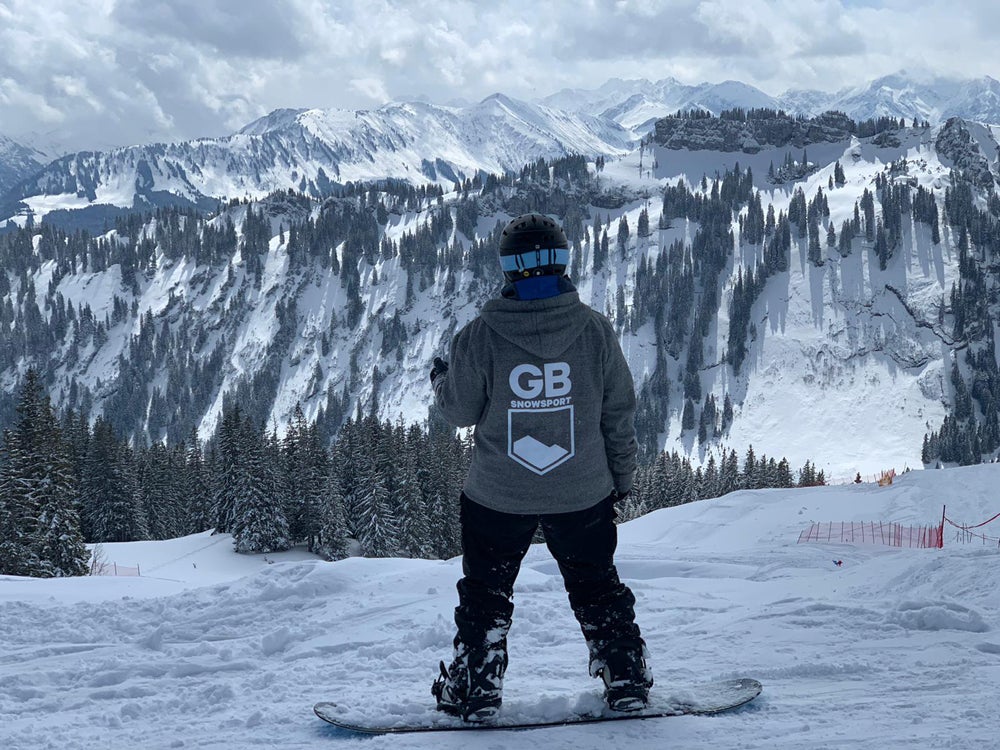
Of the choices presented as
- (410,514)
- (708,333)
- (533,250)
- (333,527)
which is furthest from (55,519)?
(708,333)

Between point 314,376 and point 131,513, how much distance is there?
133864mm

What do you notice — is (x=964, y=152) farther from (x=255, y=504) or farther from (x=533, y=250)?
(x=533, y=250)

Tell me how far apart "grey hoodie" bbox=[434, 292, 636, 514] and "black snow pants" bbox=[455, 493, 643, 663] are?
12 centimetres

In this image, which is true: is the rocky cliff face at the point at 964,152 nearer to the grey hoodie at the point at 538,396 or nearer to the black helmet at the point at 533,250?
the black helmet at the point at 533,250

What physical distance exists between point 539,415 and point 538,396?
0.38 feet

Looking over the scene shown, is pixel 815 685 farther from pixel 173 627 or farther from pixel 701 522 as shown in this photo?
pixel 701 522

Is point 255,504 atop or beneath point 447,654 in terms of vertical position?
beneath

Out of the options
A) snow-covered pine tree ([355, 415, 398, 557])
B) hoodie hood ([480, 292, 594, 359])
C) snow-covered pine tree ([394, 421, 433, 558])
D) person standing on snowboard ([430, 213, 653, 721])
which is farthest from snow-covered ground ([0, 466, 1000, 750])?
snow-covered pine tree ([394, 421, 433, 558])

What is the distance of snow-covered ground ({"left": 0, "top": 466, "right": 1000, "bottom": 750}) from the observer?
13.8ft

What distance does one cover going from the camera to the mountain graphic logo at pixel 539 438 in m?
4.48

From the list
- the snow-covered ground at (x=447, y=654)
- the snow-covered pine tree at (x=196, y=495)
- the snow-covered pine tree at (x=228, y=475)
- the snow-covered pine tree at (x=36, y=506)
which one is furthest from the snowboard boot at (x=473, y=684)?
the snow-covered pine tree at (x=196, y=495)

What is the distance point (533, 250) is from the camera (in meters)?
4.59

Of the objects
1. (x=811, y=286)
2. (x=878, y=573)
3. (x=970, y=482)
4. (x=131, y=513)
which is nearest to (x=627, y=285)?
(x=811, y=286)

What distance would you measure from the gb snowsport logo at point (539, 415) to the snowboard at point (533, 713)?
1.49 meters
